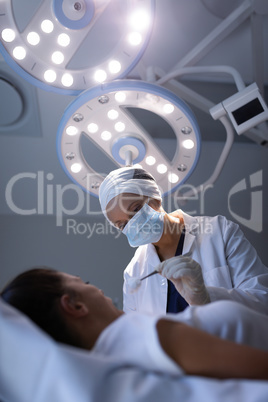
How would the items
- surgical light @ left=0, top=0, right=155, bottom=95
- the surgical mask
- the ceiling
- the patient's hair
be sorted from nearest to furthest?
the patient's hair → surgical light @ left=0, top=0, right=155, bottom=95 → the surgical mask → the ceiling

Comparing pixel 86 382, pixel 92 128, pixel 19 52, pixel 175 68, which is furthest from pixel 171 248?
pixel 86 382

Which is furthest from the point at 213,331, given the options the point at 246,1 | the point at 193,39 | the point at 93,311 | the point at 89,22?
the point at 193,39

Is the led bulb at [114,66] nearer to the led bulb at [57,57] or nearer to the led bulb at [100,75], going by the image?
the led bulb at [100,75]

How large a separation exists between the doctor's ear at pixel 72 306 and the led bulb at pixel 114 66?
739 mm

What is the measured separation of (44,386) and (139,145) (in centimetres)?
104

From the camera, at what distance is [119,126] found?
1557mm

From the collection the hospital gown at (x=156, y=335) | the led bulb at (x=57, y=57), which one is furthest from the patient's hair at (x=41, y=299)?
the led bulb at (x=57, y=57)

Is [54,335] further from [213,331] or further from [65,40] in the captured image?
[65,40]

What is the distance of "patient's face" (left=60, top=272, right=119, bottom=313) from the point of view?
1.10m

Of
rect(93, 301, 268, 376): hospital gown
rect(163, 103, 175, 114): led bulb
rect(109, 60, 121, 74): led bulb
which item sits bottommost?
rect(93, 301, 268, 376): hospital gown

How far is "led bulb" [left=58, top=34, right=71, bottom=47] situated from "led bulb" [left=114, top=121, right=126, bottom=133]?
1.05 feet

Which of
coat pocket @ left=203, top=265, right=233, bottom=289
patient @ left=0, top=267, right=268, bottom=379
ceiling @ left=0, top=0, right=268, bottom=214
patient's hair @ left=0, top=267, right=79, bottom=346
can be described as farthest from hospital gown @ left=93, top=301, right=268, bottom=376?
ceiling @ left=0, top=0, right=268, bottom=214

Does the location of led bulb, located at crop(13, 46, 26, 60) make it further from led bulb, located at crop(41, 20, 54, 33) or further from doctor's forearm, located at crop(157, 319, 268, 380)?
doctor's forearm, located at crop(157, 319, 268, 380)

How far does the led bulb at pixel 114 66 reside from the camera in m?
1.40
